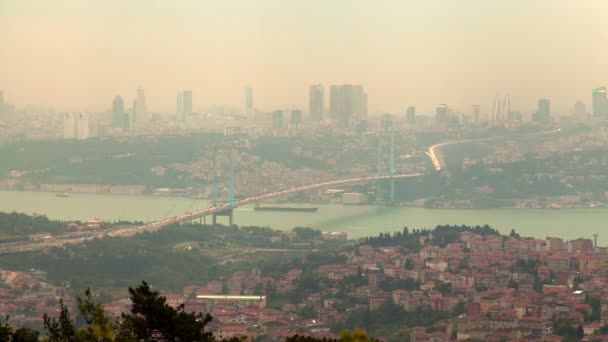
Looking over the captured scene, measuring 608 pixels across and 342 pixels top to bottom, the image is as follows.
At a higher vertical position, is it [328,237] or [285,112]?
[285,112]

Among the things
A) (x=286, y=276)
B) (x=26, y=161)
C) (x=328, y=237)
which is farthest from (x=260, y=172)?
(x=286, y=276)

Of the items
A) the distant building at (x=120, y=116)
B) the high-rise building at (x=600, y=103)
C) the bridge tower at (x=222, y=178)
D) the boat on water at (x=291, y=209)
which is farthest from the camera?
the distant building at (x=120, y=116)

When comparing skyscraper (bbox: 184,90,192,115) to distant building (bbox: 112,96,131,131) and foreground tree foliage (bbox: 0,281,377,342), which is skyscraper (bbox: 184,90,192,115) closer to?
distant building (bbox: 112,96,131,131)

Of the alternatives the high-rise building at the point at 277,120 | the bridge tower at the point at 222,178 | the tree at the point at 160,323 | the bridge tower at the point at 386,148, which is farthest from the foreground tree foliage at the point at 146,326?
the high-rise building at the point at 277,120

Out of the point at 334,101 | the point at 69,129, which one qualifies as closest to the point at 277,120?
the point at 334,101

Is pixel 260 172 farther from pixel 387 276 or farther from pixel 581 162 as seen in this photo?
pixel 387 276

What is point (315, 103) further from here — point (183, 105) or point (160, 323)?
point (160, 323)

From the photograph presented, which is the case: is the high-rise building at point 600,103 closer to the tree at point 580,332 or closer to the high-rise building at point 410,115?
the high-rise building at point 410,115
